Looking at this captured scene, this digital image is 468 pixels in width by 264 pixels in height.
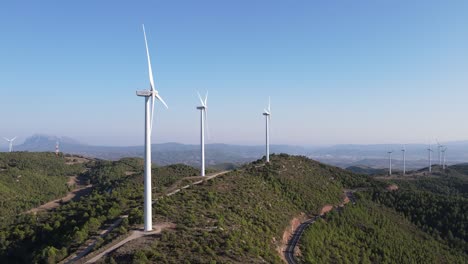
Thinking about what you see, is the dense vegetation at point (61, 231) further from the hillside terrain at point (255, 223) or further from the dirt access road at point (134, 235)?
the dirt access road at point (134, 235)

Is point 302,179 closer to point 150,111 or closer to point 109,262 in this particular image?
point 150,111

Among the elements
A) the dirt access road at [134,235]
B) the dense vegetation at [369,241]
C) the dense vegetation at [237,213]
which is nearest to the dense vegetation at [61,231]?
the dirt access road at [134,235]

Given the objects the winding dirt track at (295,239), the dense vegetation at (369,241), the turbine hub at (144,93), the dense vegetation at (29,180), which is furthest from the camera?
the dense vegetation at (29,180)

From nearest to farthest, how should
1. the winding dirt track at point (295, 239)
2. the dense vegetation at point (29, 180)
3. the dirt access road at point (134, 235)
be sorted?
the dirt access road at point (134, 235), the winding dirt track at point (295, 239), the dense vegetation at point (29, 180)

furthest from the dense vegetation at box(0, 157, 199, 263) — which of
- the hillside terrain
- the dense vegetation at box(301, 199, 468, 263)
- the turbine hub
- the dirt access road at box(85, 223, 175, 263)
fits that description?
the dense vegetation at box(301, 199, 468, 263)

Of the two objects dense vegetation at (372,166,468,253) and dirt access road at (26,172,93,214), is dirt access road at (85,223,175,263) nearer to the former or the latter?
dirt access road at (26,172,93,214)
